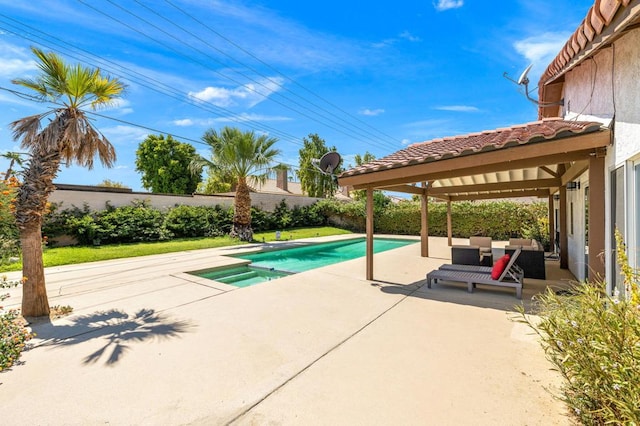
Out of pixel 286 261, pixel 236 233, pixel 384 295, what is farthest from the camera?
pixel 236 233

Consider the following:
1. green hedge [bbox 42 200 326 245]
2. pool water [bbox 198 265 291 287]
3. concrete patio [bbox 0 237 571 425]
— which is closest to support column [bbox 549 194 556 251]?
concrete patio [bbox 0 237 571 425]

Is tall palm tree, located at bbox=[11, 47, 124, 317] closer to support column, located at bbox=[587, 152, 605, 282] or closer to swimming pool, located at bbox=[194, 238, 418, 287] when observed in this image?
swimming pool, located at bbox=[194, 238, 418, 287]

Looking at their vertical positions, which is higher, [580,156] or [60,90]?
[60,90]

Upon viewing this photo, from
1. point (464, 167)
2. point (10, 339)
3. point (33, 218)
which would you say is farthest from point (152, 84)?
point (464, 167)

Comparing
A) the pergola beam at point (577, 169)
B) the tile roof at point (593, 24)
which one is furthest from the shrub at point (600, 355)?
the pergola beam at point (577, 169)

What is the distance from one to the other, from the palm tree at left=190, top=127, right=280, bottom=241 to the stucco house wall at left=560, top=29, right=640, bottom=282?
17538 millimetres

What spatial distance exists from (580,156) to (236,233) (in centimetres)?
1993

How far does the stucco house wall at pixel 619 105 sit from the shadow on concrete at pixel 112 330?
24.6 feet

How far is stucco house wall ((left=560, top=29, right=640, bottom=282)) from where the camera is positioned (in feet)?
13.4

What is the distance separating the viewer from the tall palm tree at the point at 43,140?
602 cm

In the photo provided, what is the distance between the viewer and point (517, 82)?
908cm

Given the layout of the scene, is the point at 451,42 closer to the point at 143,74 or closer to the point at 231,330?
the point at 143,74

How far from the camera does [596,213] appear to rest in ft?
18.5

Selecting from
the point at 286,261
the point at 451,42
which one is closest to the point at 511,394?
the point at 286,261
